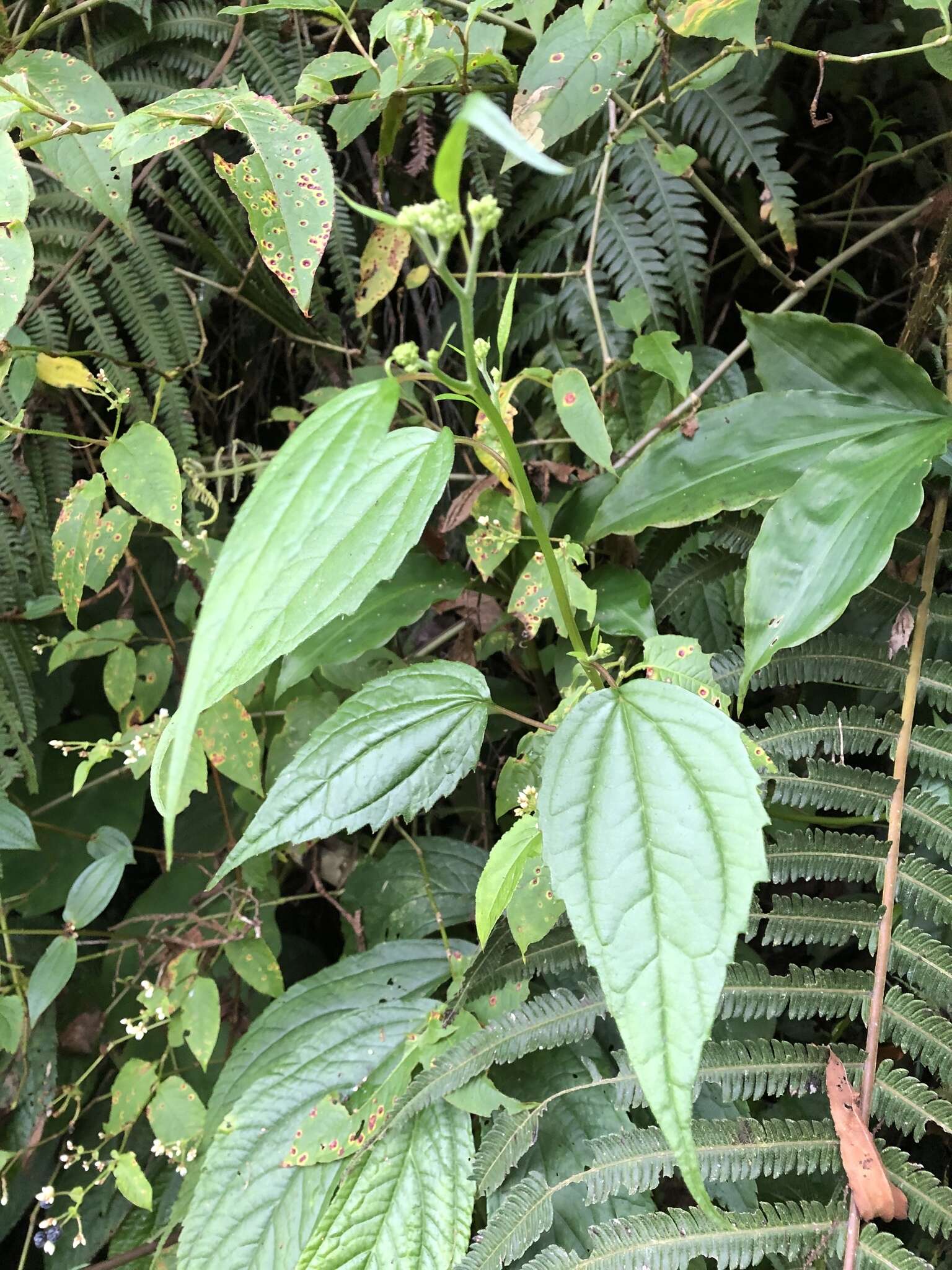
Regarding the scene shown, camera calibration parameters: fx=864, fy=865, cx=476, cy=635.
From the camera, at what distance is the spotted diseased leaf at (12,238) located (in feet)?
2.67

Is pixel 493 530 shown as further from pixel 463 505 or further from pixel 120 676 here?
pixel 120 676

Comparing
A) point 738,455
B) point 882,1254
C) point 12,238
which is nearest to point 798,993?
point 882,1254

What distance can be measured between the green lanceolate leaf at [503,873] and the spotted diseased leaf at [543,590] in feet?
0.91

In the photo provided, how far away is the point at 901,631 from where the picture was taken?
93 centimetres

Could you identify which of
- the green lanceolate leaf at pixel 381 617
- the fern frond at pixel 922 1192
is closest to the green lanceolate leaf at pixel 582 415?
the green lanceolate leaf at pixel 381 617

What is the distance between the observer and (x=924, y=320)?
1.01m

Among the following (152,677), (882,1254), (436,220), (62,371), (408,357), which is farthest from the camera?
(152,677)

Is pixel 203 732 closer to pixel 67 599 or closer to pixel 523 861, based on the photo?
pixel 67 599

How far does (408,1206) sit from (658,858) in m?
0.55

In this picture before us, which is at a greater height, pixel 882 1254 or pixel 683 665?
pixel 683 665

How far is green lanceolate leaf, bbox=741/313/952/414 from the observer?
0.94 meters

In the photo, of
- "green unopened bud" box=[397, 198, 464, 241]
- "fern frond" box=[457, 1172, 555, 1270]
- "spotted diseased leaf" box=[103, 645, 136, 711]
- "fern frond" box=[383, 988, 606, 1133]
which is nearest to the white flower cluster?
"fern frond" box=[383, 988, 606, 1133]

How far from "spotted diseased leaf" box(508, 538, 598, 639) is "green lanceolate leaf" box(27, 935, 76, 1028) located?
29.1 inches

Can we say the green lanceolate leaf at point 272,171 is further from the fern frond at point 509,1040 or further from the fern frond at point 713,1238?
the fern frond at point 713,1238
